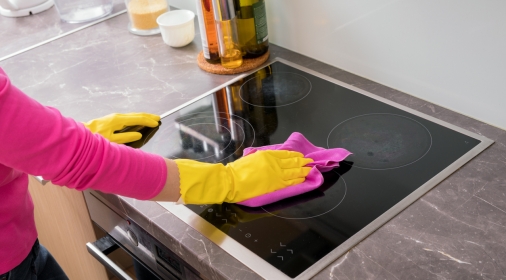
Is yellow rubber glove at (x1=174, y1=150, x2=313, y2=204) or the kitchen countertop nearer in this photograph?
the kitchen countertop

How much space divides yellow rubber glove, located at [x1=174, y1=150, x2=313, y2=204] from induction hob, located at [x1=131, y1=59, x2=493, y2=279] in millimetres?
33

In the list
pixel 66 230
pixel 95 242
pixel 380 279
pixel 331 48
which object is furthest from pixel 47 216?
pixel 380 279

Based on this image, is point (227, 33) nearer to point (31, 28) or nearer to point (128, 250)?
point (128, 250)

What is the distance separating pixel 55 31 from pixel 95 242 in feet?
2.64

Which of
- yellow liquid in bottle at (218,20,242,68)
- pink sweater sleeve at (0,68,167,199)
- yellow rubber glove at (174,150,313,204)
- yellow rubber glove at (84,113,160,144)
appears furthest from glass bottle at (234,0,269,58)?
pink sweater sleeve at (0,68,167,199)

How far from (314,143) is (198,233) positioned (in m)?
0.33

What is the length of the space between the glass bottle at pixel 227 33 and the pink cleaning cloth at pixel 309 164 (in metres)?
0.38

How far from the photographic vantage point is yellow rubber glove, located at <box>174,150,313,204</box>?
1024mm

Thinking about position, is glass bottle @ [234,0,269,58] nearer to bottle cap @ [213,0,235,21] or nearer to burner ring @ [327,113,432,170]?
bottle cap @ [213,0,235,21]

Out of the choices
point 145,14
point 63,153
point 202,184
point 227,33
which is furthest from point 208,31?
point 63,153

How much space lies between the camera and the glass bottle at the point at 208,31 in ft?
4.63

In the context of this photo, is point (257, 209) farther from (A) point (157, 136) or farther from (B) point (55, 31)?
(B) point (55, 31)

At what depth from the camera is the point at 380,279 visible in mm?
876

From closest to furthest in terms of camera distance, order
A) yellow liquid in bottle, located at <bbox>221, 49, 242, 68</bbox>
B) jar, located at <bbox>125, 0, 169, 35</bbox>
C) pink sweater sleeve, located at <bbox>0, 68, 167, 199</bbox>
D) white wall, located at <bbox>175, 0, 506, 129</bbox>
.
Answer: pink sweater sleeve, located at <bbox>0, 68, 167, 199</bbox>, white wall, located at <bbox>175, 0, 506, 129</bbox>, yellow liquid in bottle, located at <bbox>221, 49, 242, 68</bbox>, jar, located at <bbox>125, 0, 169, 35</bbox>
